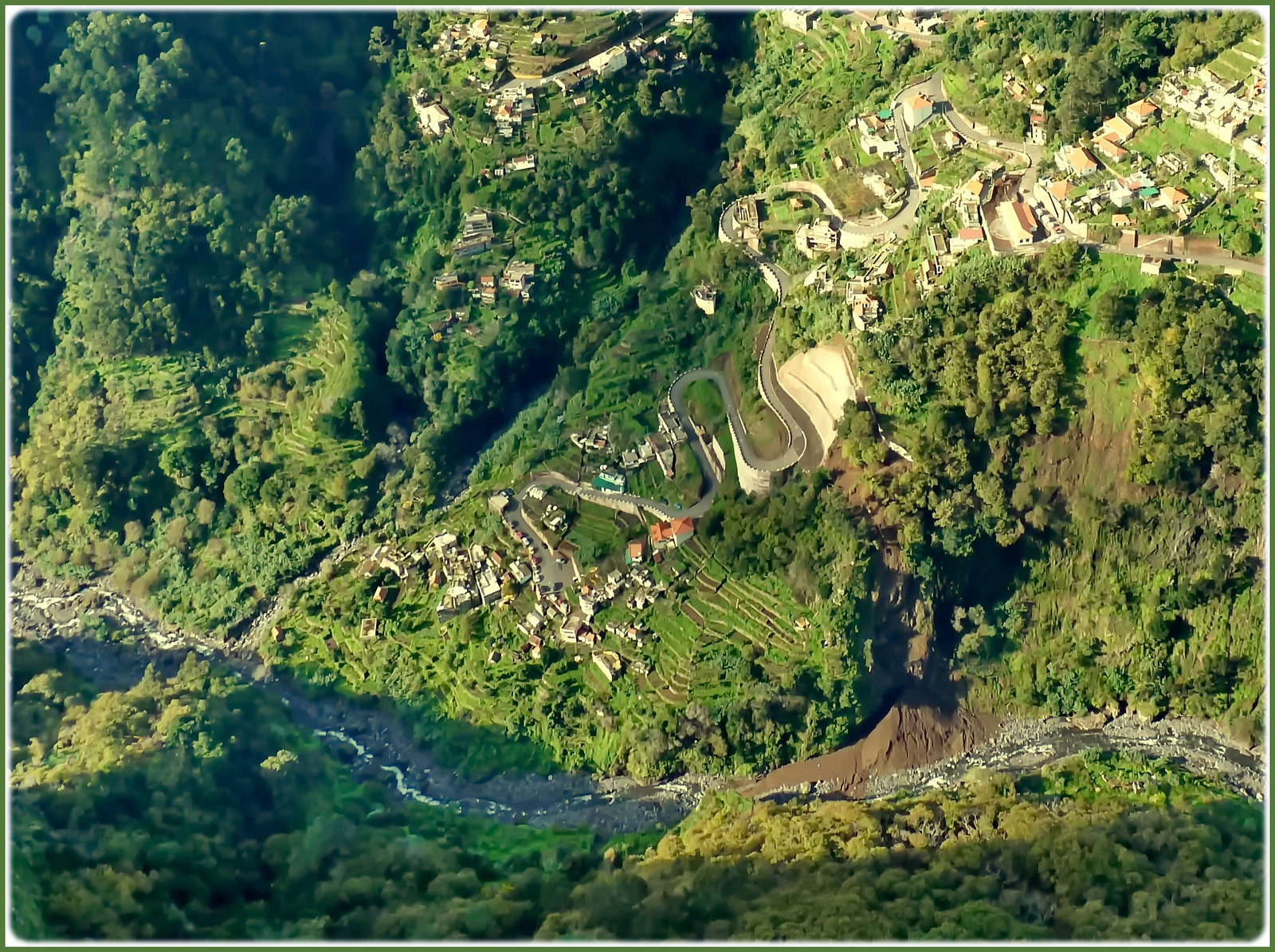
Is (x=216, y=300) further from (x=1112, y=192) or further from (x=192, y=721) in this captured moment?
(x=1112, y=192)

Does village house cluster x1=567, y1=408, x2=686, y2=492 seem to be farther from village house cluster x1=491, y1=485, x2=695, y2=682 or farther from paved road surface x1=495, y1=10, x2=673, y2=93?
paved road surface x1=495, y1=10, x2=673, y2=93

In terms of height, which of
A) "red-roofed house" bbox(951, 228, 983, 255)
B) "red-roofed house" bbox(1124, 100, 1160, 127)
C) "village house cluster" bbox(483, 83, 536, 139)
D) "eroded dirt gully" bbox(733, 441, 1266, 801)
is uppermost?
"village house cluster" bbox(483, 83, 536, 139)

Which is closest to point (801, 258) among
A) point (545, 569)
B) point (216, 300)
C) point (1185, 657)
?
point (545, 569)

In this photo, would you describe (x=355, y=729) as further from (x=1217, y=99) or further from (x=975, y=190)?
(x=1217, y=99)

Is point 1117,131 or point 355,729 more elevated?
point 1117,131

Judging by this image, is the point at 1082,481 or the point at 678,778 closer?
the point at 1082,481

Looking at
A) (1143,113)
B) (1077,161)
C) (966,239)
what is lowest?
(966,239)

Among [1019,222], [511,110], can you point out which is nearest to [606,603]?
[1019,222]

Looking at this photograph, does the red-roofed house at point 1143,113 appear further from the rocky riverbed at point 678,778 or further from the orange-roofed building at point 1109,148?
the rocky riverbed at point 678,778

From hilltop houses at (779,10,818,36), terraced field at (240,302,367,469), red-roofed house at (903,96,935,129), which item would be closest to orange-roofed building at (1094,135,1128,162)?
red-roofed house at (903,96,935,129)

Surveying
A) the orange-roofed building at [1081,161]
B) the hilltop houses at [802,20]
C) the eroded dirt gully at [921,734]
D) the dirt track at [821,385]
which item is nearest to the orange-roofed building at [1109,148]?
the orange-roofed building at [1081,161]

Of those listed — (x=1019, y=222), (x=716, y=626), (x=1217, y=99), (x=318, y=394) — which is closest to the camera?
(x=1217, y=99)
